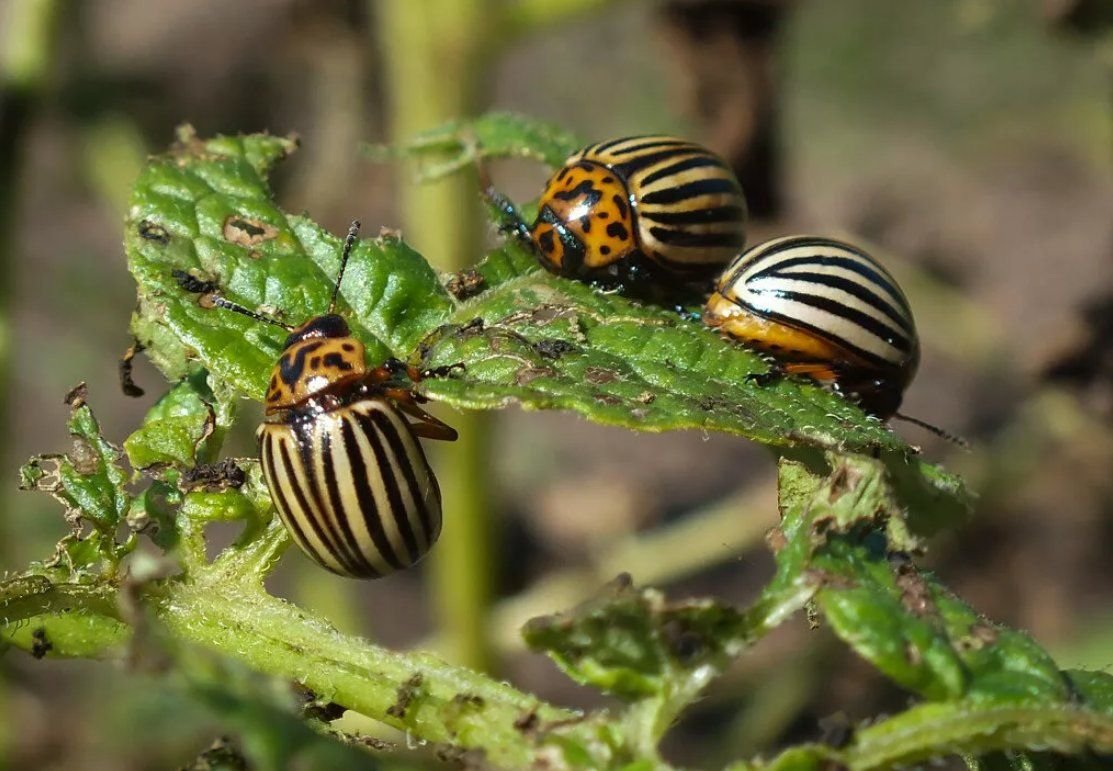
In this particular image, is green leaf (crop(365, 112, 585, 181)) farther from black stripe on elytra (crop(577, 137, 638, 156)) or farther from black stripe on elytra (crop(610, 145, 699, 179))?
black stripe on elytra (crop(610, 145, 699, 179))

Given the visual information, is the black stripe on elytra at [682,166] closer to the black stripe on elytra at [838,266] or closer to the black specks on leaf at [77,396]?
the black stripe on elytra at [838,266]

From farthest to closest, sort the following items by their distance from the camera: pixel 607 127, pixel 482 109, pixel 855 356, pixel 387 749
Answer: pixel 607 127, pixel 482 109, pixel 855 356, pixel 387 749

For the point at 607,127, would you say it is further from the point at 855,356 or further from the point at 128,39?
the point at 855,356

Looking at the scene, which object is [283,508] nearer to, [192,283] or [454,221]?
[192,283]

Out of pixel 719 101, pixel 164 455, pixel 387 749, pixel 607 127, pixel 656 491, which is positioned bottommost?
pixel 387 749

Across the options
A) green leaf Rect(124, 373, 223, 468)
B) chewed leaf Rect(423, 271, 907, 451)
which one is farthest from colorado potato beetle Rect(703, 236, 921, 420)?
green leaf Rect(124, 373, 223, 468)

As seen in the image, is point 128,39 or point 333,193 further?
point 128,39

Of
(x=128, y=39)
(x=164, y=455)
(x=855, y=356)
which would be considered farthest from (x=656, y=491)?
(x=128, y=39)
